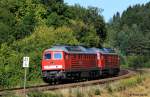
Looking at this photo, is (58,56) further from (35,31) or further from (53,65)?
(35,31)

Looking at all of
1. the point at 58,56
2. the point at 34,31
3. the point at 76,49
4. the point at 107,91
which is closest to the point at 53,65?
the point at 58,56

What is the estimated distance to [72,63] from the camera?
4050cm

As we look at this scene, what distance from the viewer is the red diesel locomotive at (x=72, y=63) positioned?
3894 centimetres

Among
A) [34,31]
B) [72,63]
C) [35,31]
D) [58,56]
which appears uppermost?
[34,31]

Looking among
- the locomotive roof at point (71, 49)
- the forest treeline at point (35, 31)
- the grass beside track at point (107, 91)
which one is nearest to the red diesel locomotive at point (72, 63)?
the locomotive roof at point (71, 49)

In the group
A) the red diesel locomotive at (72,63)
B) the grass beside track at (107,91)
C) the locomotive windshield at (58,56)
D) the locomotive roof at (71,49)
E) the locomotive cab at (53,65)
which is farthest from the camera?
the locomotive roof at (71,49)

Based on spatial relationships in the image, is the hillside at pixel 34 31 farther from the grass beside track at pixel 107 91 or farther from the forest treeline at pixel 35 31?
the grass beside track at pixel 107 91

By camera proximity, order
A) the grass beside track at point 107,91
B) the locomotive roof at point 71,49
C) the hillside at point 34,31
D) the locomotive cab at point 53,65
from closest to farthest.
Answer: the grass beside track at point 107,91 → the locomotive cab at point 53,65 → the locomotive roof at point 71,49 → the hillside at point 34,31

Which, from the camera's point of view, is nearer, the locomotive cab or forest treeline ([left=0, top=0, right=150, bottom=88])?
the locomotive cab

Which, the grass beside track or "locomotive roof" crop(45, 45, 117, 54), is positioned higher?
"locomotive roof" crop(45, 45, 117, 54)

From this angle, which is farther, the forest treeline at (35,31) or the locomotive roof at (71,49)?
the forest treeline at (35,31)

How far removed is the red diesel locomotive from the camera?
128 feet

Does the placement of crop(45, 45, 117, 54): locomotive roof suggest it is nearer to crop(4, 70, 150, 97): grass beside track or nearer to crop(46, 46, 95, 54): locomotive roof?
crop(46, 46, 95, 54): locomotive roof

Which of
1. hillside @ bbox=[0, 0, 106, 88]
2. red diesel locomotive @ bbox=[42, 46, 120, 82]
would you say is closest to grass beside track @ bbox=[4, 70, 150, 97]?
red diesel locomotive @ bbox=[42, 46, 120, 82]
